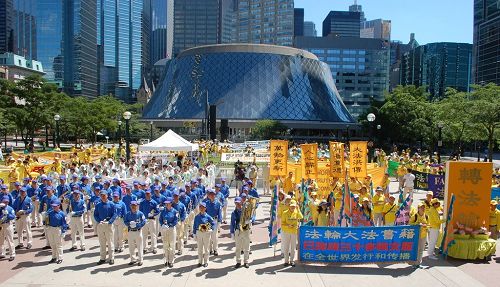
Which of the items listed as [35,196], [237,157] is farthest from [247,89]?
[35,196]

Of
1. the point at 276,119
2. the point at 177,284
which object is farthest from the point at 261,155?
the point at 276,119

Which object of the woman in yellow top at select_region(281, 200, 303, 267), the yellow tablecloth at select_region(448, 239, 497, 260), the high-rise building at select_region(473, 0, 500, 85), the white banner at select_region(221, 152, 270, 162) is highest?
the high-rise building at select_region(473, 0, 500, 85)

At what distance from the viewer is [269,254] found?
1095 cm

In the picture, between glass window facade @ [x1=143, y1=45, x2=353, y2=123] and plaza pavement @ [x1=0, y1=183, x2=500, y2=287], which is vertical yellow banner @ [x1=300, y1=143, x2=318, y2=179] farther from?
glass window facade @ [x1=143, y1=45, x2=353, y2=123]

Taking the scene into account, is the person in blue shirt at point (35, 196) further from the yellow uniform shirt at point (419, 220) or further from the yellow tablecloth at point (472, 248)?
the yellow tablecloth at point (472, 248)

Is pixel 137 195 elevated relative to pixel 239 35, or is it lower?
lower

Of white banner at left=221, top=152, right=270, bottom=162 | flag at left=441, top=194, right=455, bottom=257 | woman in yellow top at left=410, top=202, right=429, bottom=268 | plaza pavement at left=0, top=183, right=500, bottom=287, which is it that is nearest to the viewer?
plaza pavement at left=0, top=183, right=500, bottom=287

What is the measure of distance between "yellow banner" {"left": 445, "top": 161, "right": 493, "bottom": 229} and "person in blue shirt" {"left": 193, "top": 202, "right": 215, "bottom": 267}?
5.99 m

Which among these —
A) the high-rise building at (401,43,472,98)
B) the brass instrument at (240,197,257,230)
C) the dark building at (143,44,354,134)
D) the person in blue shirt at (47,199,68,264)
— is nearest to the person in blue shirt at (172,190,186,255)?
the brass instrument at (240,197,257,230)

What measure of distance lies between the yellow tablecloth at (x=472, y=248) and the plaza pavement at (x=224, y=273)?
19 cm

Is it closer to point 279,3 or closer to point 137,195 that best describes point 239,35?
point 279,3

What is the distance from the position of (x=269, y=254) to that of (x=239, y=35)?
189m

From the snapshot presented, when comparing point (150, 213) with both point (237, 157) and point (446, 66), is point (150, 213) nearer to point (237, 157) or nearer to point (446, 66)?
point (237, 157)

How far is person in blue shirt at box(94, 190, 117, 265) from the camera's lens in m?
10.0
